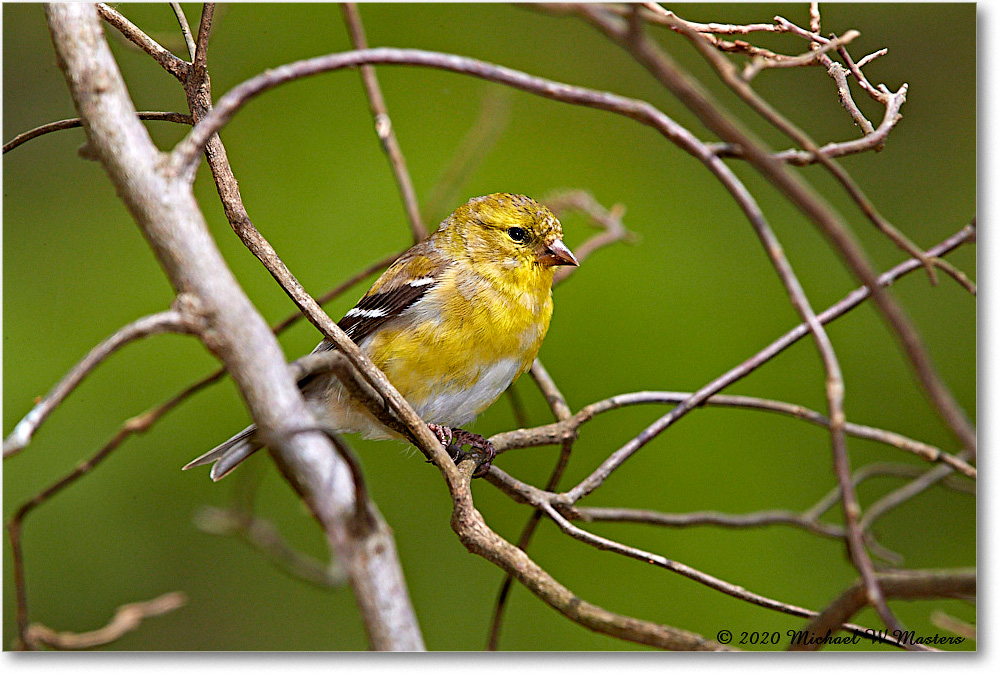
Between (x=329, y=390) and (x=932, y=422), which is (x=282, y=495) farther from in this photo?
(x=932, y=422)

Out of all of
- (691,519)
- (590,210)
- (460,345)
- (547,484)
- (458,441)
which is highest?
(590,210)

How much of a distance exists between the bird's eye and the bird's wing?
0.13m

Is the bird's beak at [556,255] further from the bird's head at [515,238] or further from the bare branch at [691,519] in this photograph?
the bare branch at [691,519]

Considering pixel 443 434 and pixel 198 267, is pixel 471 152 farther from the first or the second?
pixel 198 267

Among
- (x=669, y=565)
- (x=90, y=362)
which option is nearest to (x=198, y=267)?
(x=90, y=362)

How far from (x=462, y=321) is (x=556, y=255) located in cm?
20

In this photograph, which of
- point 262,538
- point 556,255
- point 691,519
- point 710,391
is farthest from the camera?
point 262,538

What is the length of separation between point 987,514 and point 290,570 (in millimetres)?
1305

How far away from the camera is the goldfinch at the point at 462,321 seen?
4.39 feet

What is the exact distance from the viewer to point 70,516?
1704 mm

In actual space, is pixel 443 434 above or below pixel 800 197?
below

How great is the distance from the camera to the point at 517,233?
1.43 m

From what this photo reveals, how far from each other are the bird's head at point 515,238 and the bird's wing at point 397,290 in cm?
7

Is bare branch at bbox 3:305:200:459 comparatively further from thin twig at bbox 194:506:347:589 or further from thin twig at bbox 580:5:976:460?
thin twig at bbox 194:506:347:589
